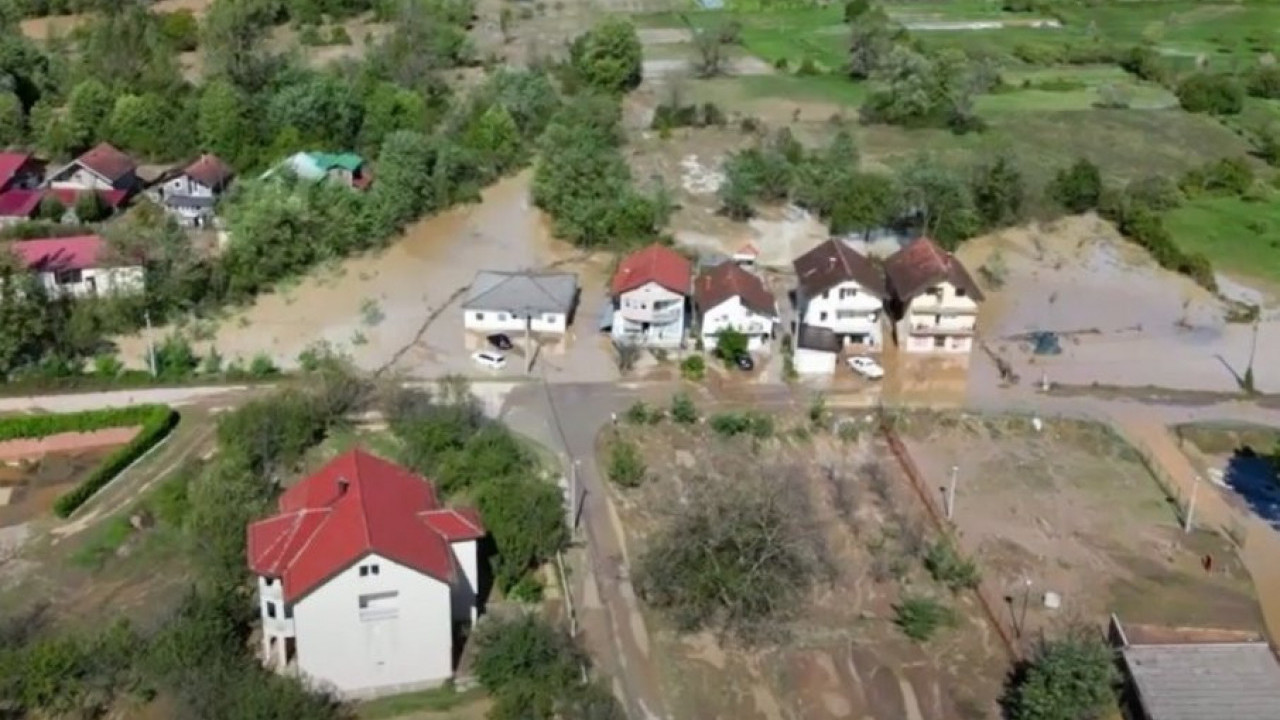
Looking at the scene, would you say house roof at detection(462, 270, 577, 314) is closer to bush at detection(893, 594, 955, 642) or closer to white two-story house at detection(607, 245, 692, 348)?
white two-story house at detection(607, 245, 692, 348)

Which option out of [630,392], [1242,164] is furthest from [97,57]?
[1242,164]

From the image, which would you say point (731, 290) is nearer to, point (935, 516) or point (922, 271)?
point (922, 271)

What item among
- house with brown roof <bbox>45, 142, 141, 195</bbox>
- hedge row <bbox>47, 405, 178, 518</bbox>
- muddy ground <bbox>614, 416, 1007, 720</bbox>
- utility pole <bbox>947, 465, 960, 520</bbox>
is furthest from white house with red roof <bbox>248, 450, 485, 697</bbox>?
house with brown roof <bbox>45, 142, 141, 195</bbox>

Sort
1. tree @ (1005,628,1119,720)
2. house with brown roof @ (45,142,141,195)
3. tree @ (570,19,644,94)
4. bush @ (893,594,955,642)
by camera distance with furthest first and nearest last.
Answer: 1. tree @ (570,19,644,94)
2. house with brown roof @ (45,142,141,195)
3. bush @ (893,594,955,642)
4. tree @ (1005,628,1119,720)

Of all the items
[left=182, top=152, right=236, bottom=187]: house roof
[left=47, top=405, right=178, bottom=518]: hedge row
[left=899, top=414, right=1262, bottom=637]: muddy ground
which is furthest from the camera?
[left=182, top=152, right=236, bottom=187]: house roof

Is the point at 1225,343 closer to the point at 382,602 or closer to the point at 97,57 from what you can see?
the point at 382,602

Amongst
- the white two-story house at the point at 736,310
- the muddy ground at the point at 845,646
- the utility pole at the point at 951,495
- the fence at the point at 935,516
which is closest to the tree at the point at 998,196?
the white two-story house at the point at 736,310
